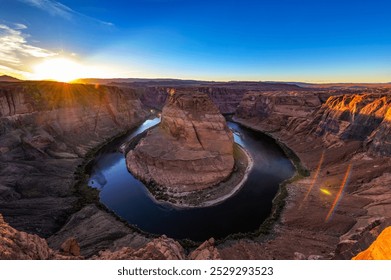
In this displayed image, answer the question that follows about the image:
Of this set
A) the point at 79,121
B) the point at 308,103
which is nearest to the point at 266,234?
the point at 79,121

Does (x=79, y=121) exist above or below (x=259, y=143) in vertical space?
above

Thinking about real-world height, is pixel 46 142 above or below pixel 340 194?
above

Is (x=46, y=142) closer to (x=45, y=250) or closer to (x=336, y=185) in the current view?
(x=45, y=250)

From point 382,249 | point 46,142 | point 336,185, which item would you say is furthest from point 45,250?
point 46,142

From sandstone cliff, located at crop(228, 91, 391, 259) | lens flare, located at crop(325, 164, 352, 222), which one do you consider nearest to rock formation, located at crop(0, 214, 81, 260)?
sandstone cliff, located at crop(228, 91, 391, 259)

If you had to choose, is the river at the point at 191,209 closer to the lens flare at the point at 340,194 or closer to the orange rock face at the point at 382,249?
the lens flare at the point at 340,194
